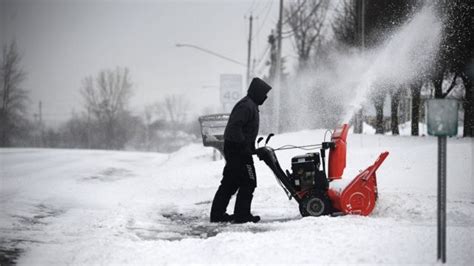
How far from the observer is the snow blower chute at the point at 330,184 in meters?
6.60

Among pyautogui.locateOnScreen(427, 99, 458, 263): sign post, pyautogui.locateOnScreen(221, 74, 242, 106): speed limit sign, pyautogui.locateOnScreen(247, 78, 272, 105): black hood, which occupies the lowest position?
pyautogui.locateOnScreen(427, 99, 458, 263): sign post

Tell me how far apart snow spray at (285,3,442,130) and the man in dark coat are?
3.81 meters

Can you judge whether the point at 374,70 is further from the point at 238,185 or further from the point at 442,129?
the point at 442,129

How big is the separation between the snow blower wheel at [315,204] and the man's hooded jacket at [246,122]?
100cm

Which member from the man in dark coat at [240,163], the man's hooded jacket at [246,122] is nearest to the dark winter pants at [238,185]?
the man in dark coat at [240,163]

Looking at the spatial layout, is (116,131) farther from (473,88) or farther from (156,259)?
(156,259)

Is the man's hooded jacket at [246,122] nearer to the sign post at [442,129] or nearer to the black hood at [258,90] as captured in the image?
the black hood at [258,90]

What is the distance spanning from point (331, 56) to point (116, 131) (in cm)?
5033

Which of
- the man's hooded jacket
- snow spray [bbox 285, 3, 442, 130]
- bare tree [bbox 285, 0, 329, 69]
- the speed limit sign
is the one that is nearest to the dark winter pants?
the man's hooded jacket

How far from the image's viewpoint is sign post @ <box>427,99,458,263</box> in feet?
14.3

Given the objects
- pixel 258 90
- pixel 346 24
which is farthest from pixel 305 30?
pixel 258 90

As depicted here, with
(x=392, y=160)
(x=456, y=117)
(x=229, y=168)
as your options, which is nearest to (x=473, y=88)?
(x=392, y=160)

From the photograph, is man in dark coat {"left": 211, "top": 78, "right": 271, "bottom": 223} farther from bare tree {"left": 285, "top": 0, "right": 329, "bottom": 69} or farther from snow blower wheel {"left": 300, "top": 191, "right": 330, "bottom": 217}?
bare tree {"left": 285, "top": 0, "right": 329, "bottom": 69}

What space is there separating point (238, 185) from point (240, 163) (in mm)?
324
